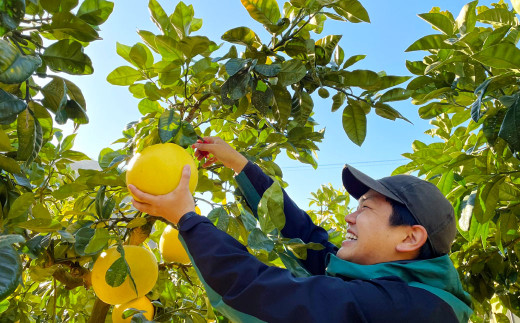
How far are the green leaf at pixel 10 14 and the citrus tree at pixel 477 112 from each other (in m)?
0.97

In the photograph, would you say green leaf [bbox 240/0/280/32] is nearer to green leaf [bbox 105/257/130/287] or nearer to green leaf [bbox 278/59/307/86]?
green leaf [bbox 278/59/307/86]

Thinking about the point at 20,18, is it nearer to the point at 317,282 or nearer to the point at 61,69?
the point at 61,69

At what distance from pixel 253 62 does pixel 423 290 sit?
0.68m

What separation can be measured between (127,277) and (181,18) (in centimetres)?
79

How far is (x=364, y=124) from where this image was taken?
1.39m

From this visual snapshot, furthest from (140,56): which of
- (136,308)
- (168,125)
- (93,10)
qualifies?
(136,308)

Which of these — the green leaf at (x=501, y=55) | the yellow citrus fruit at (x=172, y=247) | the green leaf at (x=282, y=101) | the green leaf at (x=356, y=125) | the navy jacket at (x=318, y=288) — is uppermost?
the green leaf at (x=501, y=55)

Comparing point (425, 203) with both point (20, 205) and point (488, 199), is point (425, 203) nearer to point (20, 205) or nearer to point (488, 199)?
point (488, 199)

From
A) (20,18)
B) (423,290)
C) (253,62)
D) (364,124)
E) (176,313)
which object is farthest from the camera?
(176,313)

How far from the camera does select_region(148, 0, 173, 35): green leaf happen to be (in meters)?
1.27

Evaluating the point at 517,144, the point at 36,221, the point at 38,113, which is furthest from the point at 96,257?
the point at 517,144

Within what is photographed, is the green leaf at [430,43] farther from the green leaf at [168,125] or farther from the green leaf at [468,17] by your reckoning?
the green leaf at [168,125]

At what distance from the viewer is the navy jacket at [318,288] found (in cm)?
88

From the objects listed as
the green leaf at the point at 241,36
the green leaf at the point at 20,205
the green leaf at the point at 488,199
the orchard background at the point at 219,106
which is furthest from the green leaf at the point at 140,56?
the green leaf at the point at 488,199
